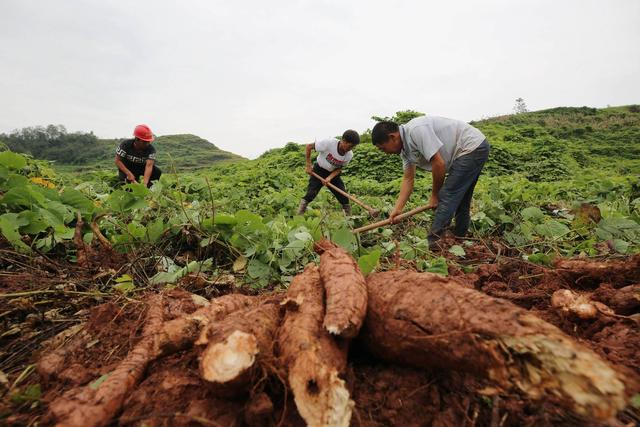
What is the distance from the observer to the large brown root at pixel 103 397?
0.84 metres

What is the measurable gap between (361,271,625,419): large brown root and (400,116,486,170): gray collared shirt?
2.69 meters

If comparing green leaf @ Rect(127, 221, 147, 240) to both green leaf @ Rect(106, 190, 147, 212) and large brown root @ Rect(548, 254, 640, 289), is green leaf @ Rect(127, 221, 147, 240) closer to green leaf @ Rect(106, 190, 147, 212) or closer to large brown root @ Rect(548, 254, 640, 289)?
green leaf @ Rect(106, 190, 147, 212)

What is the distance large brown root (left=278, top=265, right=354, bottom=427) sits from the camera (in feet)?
2.54

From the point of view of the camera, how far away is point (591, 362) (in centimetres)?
68

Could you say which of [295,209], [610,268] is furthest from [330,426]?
[295,209]

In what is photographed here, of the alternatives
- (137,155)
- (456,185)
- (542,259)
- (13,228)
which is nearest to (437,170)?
(456,185)

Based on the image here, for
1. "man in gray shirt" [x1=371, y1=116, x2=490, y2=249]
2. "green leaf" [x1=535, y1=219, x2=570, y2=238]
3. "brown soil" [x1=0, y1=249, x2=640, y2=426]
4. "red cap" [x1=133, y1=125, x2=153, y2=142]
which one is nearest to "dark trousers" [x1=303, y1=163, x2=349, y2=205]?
"man in gray shirt" [x1=371, y1=116, x2=490, y2=249]

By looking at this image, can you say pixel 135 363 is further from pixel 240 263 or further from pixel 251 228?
pixel 251 228

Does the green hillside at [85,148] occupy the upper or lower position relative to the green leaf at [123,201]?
upper

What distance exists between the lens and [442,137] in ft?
Result: 11.8

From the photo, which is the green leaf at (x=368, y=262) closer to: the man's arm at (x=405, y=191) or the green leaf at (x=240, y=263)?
the green leaf at (x=240, y=263)

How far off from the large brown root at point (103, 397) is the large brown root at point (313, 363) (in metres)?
0.48

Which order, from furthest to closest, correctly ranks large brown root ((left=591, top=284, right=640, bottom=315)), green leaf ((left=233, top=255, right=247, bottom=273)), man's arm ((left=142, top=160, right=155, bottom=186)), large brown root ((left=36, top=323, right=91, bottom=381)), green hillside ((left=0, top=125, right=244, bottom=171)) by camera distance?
1. green hillside ((left=0, top=125, right=244, bottom=171))
2. man's arm ((left=142, top=160, right=155, bottom=186))
3. green leaf ((left=233, top=255, right=247, bottom=273))
4. large brown root ((left=591, top=284, right=640, bottom=315))
5. large brown root ((left=36, top=323, right=91, bottom=381))

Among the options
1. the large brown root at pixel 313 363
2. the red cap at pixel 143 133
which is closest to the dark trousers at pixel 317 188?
the red cap at pixel 143 133
